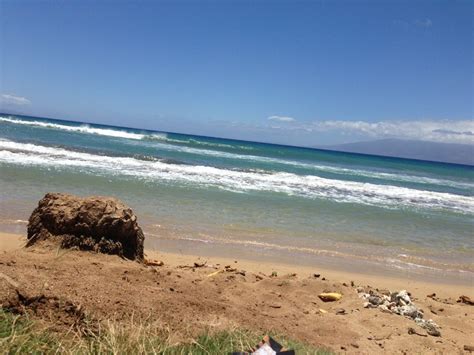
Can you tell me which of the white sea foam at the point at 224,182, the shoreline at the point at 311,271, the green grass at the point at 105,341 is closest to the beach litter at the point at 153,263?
the shoreline at the point at 311,271

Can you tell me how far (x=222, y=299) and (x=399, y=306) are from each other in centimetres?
227

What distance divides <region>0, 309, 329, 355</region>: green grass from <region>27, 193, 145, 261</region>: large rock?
7.98ft

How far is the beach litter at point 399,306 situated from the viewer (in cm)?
522

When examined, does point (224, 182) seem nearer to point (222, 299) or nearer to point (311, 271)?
→ point (311, 271)

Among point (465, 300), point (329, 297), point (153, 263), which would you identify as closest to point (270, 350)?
point (329, 297)

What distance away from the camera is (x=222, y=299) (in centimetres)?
495

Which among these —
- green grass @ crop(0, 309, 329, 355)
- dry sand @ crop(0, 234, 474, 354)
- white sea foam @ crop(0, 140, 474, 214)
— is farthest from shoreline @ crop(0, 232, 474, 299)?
white sea foam @ crop(0, 140, 474, 214)

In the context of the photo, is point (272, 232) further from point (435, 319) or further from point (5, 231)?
point (5, 231)

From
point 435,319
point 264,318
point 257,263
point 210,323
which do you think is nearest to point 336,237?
point 257,263

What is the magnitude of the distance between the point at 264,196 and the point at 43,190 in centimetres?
636

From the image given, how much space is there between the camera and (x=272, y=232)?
29.0ft

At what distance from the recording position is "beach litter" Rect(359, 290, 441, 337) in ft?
17.1

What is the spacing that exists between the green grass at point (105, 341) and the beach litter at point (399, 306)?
2555mm

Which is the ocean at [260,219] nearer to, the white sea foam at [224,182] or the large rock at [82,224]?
the white sea foam at [224,182]
